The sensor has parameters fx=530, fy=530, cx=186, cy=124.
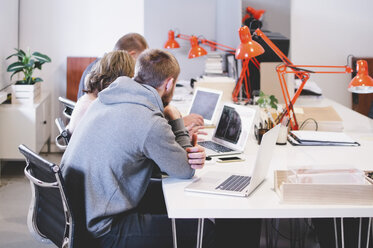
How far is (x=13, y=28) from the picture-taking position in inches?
220

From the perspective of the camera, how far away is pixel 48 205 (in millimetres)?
2223

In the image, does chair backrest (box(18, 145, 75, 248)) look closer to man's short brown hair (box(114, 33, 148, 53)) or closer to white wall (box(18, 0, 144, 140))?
man's short brown hair (box(114, 33, 148, 53))

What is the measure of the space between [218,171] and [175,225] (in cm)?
38

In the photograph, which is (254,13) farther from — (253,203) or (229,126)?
(253,203)

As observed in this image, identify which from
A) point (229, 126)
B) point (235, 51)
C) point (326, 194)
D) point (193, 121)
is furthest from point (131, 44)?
point (326, 194)

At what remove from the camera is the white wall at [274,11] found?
5543 millimetres

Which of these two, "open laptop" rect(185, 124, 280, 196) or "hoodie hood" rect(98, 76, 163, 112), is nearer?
"open laptop" rect(185, 124, 280, 196)

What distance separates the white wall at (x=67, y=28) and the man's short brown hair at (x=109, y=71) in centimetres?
296

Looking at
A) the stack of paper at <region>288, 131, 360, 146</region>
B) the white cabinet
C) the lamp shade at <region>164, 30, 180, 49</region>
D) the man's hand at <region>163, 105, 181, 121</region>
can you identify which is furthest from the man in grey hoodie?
the lamp shade at <region>164, 30, 180, 49</region>

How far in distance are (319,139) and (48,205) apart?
158 centimetres

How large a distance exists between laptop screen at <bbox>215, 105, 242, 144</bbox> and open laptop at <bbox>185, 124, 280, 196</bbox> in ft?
2.18

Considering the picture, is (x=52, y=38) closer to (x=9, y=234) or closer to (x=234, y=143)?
(x=9, y=234)

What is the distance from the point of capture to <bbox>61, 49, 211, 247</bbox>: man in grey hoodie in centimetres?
207

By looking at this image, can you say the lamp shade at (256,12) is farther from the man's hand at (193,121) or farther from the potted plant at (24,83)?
the man's hand at (193,121)
